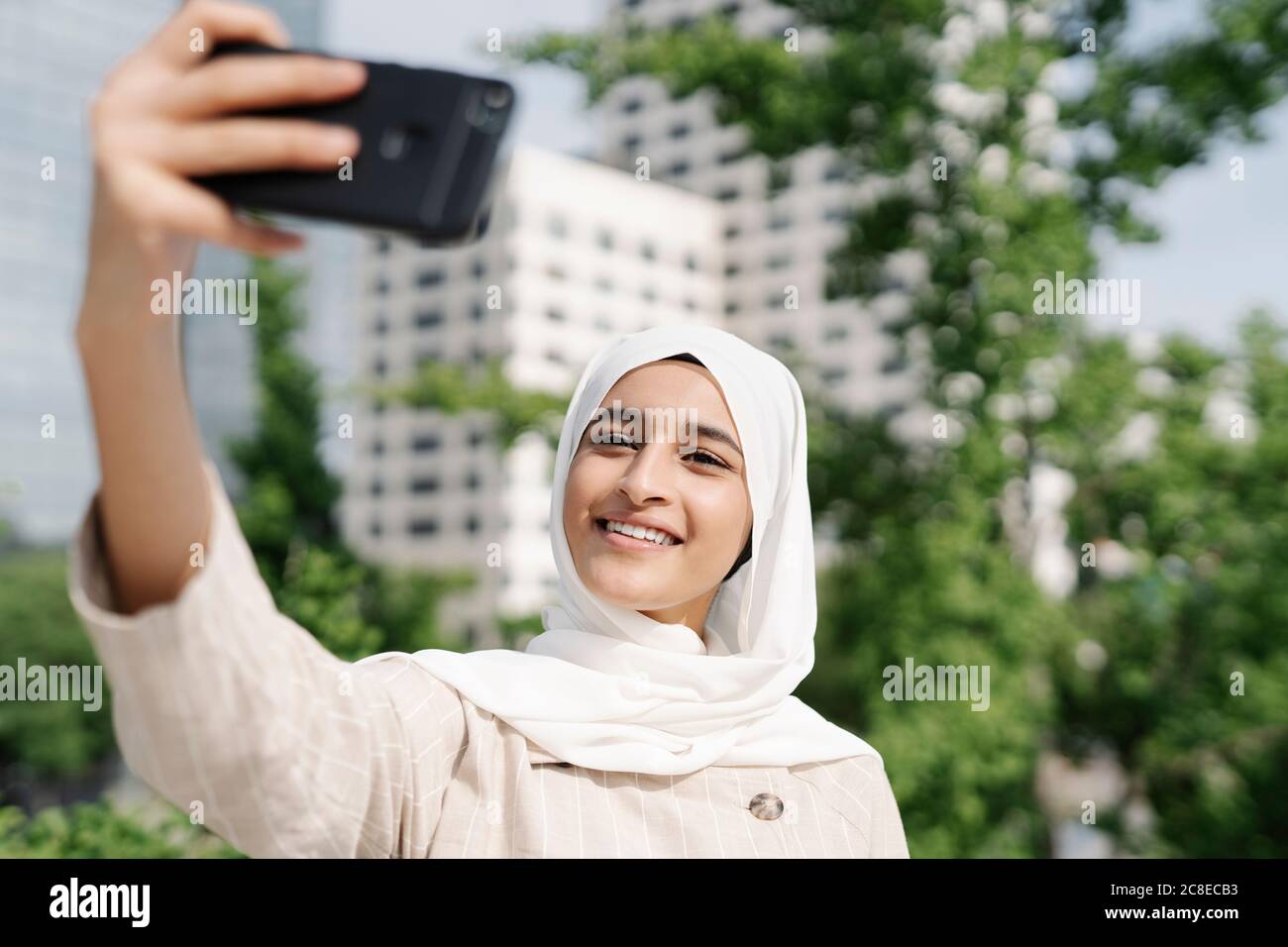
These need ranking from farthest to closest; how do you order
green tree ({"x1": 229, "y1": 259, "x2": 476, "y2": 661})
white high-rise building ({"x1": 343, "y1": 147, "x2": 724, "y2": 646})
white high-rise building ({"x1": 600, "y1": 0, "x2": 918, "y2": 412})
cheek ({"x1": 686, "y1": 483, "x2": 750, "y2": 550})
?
white high-rise building ({"x1": 600, "y1": 0, "x2": 918, "y2": 412}), white high-rise building ({"x1": 343, "y1": 147, "x2": 724, "y2": 646}), green tree ({"x1": 229, "y1": 259, "x2": 476, "y2": 661}), cheek ({"x1": 686, "y1": 483, "x2": 750, "y2": 550})

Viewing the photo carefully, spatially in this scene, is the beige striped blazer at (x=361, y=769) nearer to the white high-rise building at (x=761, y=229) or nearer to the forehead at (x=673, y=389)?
the forehead at (x=673, y=389)

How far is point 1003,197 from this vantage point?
18.1ft

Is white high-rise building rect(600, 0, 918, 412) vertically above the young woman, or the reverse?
white high-rise building rect(600, 0, 918, 412)

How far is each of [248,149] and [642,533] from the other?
29.2 inches

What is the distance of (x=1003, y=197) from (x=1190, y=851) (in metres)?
3.50

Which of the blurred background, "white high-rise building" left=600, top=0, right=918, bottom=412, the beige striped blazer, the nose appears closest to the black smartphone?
the beige striped blazer

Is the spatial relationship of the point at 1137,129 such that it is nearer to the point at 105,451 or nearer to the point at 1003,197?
the point at 1003,197

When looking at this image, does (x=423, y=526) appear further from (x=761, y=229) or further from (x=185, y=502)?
(x=185, y=502)

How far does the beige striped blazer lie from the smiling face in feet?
0.73

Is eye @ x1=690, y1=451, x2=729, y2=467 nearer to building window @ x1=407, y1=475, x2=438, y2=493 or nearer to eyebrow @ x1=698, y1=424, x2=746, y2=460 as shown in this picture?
eyebrow @ x1=698, y1=424, x2=746, y2=460

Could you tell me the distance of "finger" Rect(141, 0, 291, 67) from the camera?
0.69m

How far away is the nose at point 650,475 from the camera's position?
1.29 m

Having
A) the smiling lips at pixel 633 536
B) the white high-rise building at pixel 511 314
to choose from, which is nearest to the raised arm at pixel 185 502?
the smiling lips at pixel 633 536
